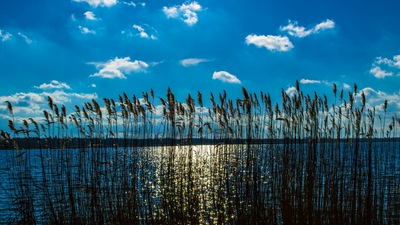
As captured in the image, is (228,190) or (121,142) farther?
(121,142)

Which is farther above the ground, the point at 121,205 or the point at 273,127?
the point at 273,127

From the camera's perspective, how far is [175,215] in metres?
5.88

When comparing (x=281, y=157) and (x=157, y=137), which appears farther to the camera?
(x=157, y=137)

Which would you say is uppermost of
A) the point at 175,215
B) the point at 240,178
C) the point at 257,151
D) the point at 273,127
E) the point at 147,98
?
the point at 147,98

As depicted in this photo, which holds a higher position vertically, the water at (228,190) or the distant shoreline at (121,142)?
the distant shoreline at (121,142)

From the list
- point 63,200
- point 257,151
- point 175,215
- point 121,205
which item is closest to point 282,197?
point 257,151

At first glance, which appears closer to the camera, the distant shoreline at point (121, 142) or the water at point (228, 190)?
the water at point (228, 190)

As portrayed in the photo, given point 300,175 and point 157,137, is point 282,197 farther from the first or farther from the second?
point 157,137

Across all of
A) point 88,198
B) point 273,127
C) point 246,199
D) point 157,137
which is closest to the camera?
point 246,199

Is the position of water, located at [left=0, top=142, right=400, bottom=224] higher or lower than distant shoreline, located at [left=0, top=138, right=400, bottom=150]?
lower

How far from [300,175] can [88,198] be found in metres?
3.51

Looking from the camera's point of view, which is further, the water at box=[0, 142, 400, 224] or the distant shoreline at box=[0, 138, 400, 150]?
the distant shoreline at box=[0, 138, 400, 150]

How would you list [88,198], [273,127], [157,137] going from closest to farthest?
[88,198] → [273,127] → [157,137]

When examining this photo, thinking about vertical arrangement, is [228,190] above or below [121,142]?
below
